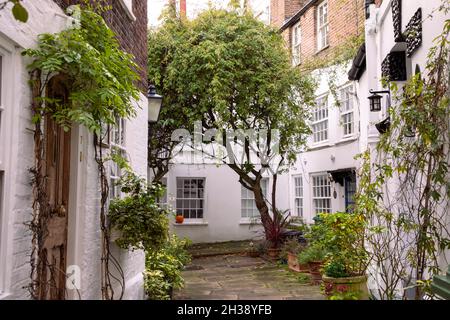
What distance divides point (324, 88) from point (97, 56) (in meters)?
12.0

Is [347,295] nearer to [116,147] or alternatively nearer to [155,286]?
[155,286]

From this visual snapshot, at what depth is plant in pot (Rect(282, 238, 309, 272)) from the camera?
1083cm

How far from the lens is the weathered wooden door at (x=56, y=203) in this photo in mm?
4184

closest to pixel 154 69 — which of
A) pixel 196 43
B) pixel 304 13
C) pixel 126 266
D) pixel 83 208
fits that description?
pixel 196 43

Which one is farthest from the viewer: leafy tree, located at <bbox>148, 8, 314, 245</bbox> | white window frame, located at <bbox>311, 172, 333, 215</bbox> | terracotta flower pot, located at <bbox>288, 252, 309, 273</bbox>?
white window frame, located at <bbox>311, 172, 333, 215</bbox>

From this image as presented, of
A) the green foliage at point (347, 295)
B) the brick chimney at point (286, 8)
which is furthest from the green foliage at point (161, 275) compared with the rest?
the brick chimney at point (286, 8)

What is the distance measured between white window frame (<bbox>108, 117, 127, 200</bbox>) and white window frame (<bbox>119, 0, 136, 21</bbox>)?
1.54 meters

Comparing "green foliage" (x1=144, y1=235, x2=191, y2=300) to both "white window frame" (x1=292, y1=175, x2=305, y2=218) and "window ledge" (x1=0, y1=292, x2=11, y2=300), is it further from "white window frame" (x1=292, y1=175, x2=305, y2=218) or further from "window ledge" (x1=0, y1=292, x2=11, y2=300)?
"white window frame" (x1=292, y1=175, x2=305, y2=218)

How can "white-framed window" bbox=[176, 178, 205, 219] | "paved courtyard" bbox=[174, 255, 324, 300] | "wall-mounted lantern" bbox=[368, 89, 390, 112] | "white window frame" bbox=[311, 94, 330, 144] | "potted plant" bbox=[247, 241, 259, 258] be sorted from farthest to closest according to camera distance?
"white-framed window" bbox=[176, 178, 205, 219] → "white window frame" bbox=[311, 94, 330, 144] → "potted plant" bbox=[247, 241, 259, 258] → "paved courtyard" bbox=[174, 255, 324, 300] → "wall-mounted lantern" bbox=[368, 89, 390, 112]

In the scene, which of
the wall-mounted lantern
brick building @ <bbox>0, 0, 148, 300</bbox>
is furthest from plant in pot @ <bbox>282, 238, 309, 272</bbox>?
brick building @ <bbox>0, 0, 148, 300</bbox>

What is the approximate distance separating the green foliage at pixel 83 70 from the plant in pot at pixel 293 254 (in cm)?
742

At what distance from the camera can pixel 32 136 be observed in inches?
147

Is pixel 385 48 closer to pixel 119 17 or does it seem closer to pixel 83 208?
pixel 119 17

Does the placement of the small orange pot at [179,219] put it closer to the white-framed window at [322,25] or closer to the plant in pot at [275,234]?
the plant in pot at [275,234]
